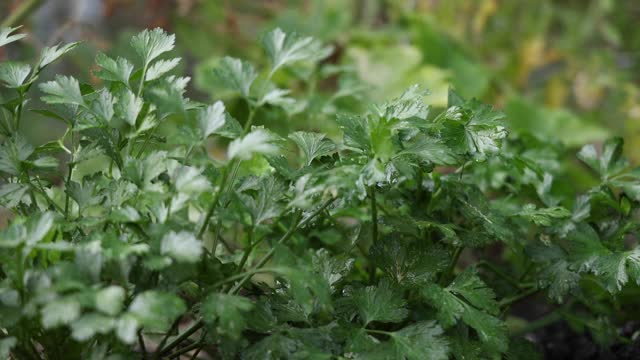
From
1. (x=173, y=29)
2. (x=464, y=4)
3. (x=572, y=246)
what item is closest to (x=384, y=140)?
(x=572, y=246)

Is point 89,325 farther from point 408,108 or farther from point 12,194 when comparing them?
point 408,108

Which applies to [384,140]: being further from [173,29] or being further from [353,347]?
[173,29]

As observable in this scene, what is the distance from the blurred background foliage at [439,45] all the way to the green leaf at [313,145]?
2.53 ft

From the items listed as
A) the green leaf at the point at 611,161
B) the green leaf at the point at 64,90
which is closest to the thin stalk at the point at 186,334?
the green leaf at the point at 64,90

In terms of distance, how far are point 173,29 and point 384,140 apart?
1682 millimetres

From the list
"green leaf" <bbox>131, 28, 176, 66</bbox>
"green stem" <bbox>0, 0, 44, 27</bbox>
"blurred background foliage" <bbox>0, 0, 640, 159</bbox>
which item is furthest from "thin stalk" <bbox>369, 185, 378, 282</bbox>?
"green stem" <bbox>0, 0, 44, 27</bbox>

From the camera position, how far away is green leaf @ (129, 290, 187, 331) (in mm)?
438

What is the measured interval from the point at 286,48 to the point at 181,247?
0.23 meters

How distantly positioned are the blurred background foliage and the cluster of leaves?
0.80 metres

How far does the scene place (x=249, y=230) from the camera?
1.90 ft

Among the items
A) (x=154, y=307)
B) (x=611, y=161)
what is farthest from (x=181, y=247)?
(x=611, y=161)

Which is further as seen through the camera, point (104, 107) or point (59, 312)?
point (104, 107)

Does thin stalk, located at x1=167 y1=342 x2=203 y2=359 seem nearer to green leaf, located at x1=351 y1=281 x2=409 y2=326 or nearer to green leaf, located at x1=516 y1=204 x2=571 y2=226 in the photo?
green leaf, located at x1=351 y1=281 x2=409 y2=326

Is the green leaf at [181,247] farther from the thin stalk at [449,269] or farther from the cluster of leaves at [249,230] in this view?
the thin stalk at [449,269]
